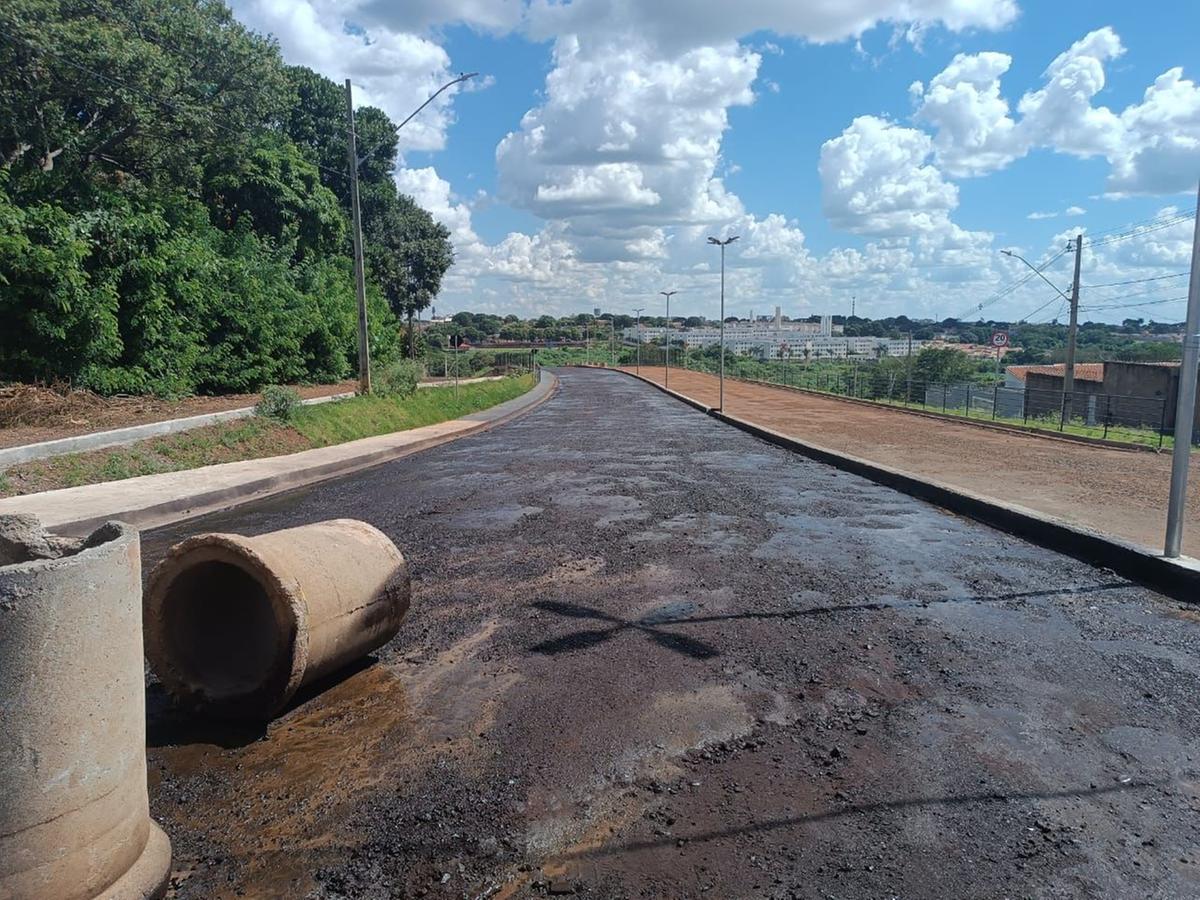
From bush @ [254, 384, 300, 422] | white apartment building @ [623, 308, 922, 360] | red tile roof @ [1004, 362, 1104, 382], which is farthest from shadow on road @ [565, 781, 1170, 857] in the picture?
white apartment building @ [623, 308, 922, 360]

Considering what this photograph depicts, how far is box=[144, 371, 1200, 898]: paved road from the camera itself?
10.9ft

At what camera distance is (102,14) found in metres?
23.7

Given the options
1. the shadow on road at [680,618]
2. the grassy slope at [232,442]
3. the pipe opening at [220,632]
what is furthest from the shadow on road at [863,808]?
the grassy slope at [232,442]

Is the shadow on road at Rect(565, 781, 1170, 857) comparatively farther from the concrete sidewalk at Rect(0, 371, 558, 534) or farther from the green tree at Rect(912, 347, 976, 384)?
the green tree at Rect(912, 347, 976, 384)

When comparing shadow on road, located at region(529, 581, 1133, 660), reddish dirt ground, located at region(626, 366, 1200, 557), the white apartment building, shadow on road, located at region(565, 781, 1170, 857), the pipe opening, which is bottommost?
reddish dirt ground, located at region(626, 366, 1200, 557)

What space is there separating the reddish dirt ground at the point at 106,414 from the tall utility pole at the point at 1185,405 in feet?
49.2

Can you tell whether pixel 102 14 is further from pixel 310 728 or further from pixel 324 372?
pixel 310 728

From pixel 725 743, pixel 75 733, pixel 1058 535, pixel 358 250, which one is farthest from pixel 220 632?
pixel 358 250

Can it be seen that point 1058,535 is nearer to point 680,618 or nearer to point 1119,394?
point 680,618

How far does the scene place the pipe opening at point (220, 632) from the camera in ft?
15.3

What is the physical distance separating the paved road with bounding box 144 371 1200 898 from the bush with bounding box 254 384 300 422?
11.6 metres

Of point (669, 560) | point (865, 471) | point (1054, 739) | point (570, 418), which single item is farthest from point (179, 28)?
point (1054, 739)

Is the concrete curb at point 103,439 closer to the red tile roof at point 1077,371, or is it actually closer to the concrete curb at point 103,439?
the concrete curb at point 103,439

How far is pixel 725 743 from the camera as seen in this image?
4.37m
